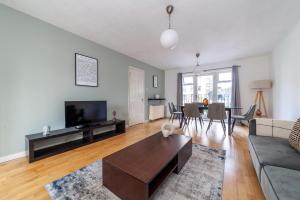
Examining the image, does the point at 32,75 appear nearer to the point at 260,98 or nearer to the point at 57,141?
the point at 57,141

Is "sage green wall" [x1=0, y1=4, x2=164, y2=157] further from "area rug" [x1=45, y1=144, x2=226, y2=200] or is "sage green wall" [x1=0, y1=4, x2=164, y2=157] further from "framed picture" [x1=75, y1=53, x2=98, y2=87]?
"area rug" [x1=45, y1=144, x2=226, y2=200]

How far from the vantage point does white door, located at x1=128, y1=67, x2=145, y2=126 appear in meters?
4.57

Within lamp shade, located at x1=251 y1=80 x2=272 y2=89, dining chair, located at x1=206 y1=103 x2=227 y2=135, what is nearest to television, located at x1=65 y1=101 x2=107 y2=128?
dining chair, located at x1=206 y1=103 x2=227 y2=135

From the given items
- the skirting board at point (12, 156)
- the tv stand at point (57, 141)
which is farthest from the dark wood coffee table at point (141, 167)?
the skirting board at point (12, 156)

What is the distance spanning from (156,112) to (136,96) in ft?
4.23

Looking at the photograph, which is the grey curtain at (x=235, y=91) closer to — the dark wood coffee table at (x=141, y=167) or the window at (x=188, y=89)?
the window at (x=188, y=89)

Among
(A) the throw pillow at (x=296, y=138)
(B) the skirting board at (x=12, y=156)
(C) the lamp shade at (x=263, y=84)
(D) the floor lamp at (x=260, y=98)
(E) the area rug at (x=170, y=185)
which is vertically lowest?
(E) the area rug at (x=170, y=185)

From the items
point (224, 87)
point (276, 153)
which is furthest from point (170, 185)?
point (224, 87)

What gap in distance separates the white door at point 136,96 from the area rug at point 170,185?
2.72 metres

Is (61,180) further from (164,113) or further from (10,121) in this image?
(164,113)

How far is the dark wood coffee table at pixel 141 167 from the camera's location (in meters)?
1.15

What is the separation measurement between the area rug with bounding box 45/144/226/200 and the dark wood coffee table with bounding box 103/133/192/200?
0.34 ft

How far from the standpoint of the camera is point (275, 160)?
1312 millimetres

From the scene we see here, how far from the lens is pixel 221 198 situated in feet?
4.34
